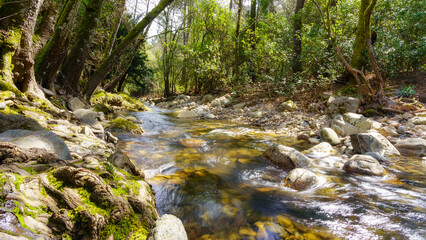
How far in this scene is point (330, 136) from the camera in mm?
5516

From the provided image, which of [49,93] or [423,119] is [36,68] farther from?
[423,119]

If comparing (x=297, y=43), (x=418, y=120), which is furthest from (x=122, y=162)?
(x=297, y=43)

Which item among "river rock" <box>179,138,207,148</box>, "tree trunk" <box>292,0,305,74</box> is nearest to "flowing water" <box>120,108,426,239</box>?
"river rock" <box>179,138,207,148</box>

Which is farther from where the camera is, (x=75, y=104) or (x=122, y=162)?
(x=75, y=104)

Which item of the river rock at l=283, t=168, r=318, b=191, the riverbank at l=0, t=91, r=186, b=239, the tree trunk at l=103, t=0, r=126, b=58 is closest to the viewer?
the riverbank at l=0, t=91, r=186, b=239

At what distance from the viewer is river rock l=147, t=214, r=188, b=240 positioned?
1.59 meters

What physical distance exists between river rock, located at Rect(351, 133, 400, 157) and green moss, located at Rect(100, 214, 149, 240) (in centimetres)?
470

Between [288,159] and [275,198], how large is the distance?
1205mm

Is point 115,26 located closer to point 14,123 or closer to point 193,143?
point 193,143

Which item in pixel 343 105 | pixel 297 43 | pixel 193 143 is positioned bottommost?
pixel 193 143

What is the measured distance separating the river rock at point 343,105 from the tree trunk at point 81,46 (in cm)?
849

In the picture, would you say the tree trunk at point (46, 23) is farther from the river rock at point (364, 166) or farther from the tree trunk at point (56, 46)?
the river rock at point (364, 166)

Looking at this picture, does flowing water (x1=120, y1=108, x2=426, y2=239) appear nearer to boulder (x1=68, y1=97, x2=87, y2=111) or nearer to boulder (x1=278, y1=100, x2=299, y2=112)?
boulder (x1=68, y1=97, x2=87, y2=111)

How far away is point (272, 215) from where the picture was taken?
2.47 m
